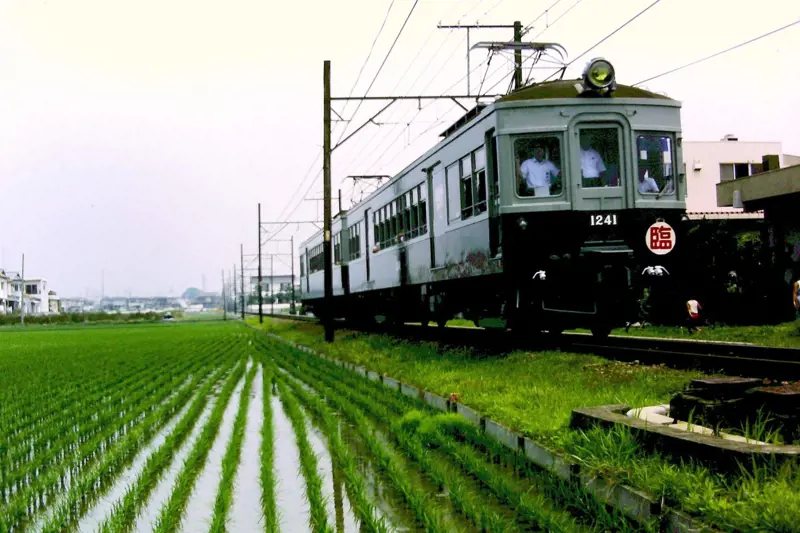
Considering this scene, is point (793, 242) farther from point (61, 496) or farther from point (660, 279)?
point (61, 496)

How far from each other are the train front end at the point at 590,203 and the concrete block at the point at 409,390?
218cm

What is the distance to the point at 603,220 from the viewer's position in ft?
38.5

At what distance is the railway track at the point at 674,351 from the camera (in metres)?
9.14

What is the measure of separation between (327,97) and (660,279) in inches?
459

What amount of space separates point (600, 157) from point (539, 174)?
0.83 metres

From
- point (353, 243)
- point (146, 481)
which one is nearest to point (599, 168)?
point (146, 481)

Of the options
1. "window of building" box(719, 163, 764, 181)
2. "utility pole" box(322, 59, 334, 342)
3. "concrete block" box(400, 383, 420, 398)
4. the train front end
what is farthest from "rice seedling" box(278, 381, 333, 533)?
"window of building" box(719, 163, 764, 181)

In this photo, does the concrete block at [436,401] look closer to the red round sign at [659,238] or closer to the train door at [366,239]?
the red round sign at [659,238]

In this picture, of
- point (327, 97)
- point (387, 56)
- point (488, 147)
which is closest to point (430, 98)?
point (387, 56)

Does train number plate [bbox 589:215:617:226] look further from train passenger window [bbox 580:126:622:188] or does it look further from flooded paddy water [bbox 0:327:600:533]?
flooded paddy water [bbox 0:327:600:533]

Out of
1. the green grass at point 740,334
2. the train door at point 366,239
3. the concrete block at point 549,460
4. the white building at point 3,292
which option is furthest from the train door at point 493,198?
the white building at point 3,292

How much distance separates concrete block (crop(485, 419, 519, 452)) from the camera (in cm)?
641

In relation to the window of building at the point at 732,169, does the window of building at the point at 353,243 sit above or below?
below

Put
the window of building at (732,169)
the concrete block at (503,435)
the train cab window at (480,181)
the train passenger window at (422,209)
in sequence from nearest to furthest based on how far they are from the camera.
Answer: the concrete block at (503,435) < the train cab window at (480,181) < the train passenger window at (422,209) < the window of building at (732,169)
